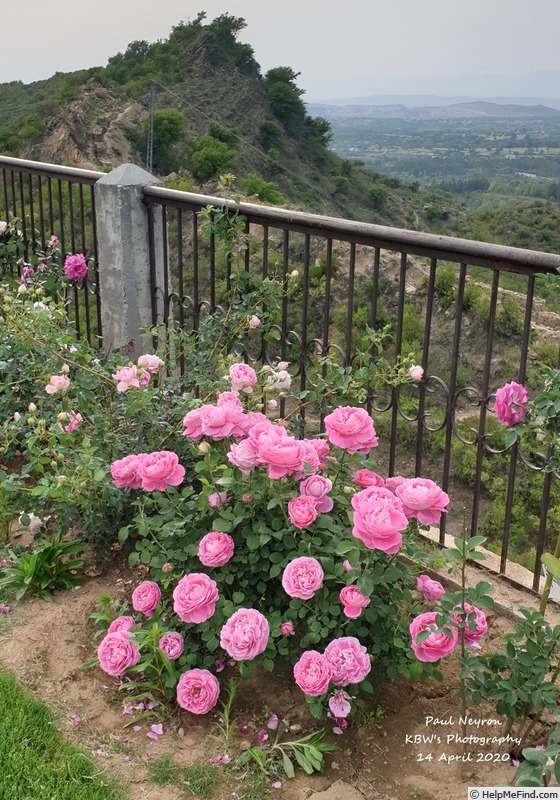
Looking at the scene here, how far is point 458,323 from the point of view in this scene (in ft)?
8.55

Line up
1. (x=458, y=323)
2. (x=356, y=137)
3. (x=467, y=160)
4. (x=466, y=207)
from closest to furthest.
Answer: (x=458, y=323)
(x=466, y=207)
(x=467, y=160)
(x=356, y=137)

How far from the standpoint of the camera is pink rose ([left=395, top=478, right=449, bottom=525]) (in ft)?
6.73

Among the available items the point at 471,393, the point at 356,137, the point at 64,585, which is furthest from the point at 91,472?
the point at 356,137

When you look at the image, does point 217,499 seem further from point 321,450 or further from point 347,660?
point 347,660

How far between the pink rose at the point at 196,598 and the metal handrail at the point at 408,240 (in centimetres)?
140

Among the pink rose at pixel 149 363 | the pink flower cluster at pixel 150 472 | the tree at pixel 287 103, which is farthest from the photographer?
the tree at pixel 287 103

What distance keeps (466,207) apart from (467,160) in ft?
91.0

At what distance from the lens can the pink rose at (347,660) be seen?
1.97 m

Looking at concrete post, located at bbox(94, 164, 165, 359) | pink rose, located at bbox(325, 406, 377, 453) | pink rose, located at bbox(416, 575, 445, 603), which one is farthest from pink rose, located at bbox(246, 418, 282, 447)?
concrete post, located at bbox(94, 164, 165, 359)

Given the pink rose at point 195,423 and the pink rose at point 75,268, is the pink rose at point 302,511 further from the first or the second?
the pink rose at point 75,268

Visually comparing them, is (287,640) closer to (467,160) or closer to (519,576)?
(519,576)

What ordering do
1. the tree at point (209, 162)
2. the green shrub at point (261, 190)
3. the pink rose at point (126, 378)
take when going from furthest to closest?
the tree at point (209, 162), the green shrub at point (261, 190), the pink rose at point (126, 378)

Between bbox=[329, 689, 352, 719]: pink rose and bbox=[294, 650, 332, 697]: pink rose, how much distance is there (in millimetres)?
57

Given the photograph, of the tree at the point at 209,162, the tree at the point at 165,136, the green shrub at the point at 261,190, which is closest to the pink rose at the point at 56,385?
the green shrub at the point at 261,190
